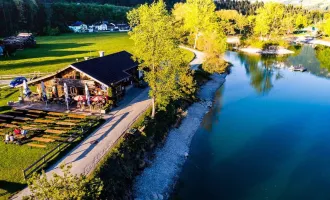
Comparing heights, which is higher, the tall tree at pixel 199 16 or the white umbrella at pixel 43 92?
the tall tree at pixel 199 16

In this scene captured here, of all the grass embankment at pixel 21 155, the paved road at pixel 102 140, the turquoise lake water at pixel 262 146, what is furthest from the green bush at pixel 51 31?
the grass embankment at pixel 21 155

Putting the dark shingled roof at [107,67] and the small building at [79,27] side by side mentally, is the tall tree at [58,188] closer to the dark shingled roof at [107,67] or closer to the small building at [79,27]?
the dark shingled roof at [107,67]

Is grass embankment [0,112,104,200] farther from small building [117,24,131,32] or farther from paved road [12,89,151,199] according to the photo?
small building [117,24,131,32]

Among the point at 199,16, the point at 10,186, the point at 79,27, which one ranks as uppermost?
the point at 199,16

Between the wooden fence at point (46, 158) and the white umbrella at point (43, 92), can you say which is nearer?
the wooden fence at point (46, 158)

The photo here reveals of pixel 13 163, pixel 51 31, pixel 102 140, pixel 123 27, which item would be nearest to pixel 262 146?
pixel 102 140

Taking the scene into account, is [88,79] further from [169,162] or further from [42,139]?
[169,162]
